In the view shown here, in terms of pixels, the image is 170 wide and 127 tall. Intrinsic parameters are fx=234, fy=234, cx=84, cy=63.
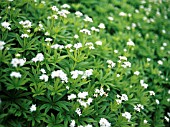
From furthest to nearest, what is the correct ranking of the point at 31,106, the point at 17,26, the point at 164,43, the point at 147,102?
the point at 164,43 < the point at 147,102 < the point at 17,26 < the point at 31,106

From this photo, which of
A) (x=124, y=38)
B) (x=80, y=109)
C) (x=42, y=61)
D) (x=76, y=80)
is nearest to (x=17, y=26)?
(x=42, y=61)

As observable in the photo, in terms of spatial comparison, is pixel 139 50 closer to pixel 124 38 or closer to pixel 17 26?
pixel 124 38

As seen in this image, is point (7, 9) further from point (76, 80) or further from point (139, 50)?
point (139, 50)

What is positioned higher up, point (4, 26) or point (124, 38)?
point (4, 26)

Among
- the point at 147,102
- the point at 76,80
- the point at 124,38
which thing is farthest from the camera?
the point at 124,38

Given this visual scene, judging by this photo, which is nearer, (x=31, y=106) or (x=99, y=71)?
(x=31, y=106)

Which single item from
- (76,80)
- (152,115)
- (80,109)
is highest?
(76,80)
